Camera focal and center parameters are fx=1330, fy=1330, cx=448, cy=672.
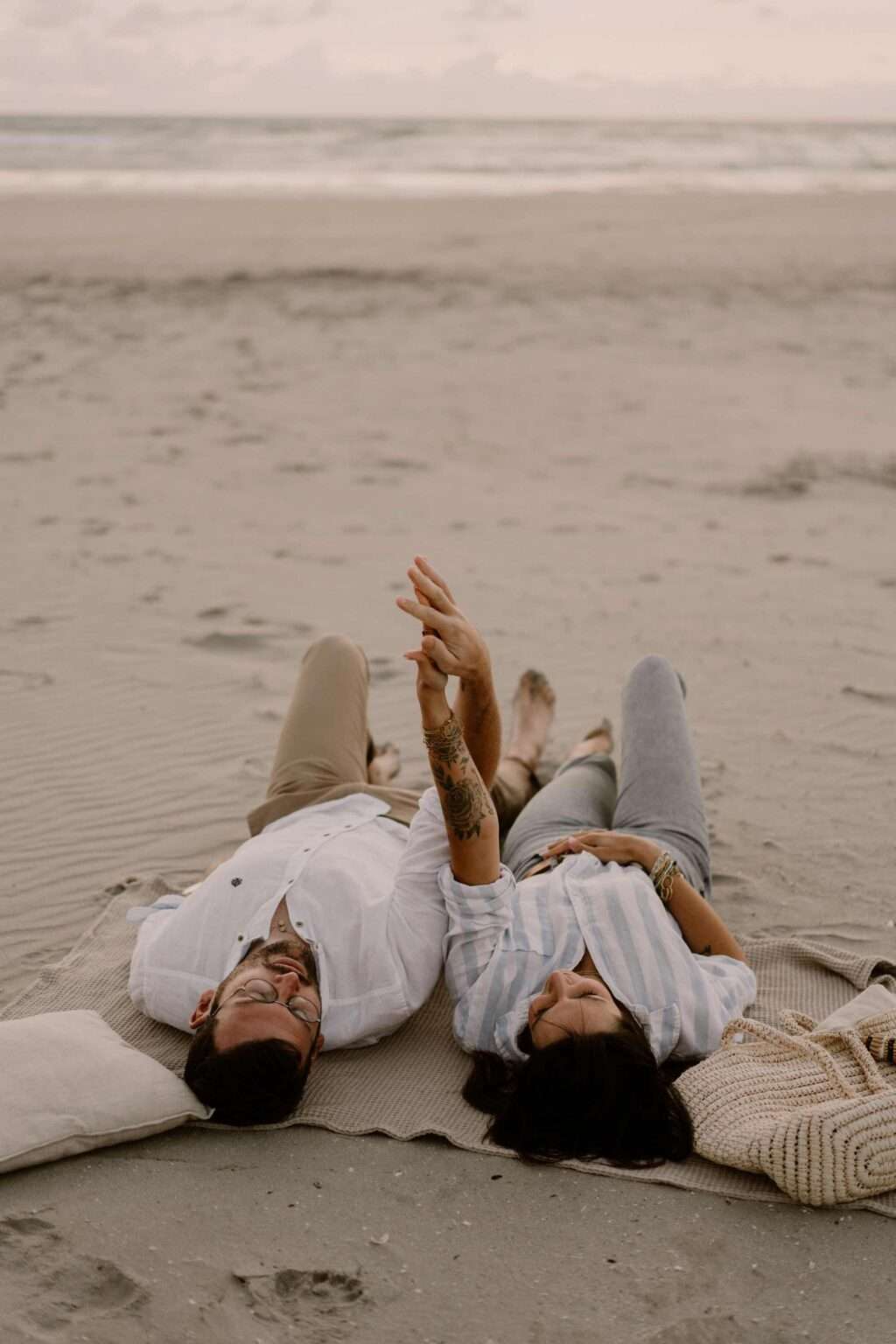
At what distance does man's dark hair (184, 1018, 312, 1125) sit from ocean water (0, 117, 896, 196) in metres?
28.3

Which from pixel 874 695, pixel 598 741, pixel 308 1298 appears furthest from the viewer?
pixel 874 695

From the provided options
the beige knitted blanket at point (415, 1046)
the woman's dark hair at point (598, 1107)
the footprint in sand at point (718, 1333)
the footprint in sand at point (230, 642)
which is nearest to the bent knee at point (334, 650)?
the beige knitted blanket at point (415, 1046)

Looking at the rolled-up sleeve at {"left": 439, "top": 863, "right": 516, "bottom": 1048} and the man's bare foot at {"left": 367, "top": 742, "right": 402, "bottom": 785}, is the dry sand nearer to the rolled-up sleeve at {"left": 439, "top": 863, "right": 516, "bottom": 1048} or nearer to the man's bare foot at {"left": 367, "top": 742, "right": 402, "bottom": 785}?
the man's bare foot at {"left": 367, "top": 742, "right": 402, "bottom": 785}

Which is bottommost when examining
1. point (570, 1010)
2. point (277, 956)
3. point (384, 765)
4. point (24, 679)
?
point (24, 679)

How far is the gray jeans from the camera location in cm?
462

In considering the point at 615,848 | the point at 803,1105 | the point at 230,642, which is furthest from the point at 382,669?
the point at 803,1105

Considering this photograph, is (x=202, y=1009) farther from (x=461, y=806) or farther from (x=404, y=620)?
(x=404, y=620)

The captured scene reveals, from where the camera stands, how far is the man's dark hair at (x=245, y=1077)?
345cm

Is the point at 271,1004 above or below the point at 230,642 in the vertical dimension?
above

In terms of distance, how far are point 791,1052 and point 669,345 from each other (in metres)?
12.0

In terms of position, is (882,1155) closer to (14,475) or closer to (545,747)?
(545,747)

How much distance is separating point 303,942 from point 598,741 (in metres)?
2.42

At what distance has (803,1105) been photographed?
3451 mm

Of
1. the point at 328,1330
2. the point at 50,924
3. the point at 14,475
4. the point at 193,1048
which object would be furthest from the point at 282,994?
the point at 14,475
